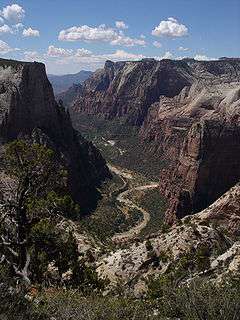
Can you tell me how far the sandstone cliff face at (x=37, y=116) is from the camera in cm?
10306

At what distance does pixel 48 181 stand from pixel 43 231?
3472 millimetres

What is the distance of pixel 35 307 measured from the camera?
71.5 feet

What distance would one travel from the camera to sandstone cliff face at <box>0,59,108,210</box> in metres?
103

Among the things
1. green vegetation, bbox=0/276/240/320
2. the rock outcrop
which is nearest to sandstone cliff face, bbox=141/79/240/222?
the rock outcrop

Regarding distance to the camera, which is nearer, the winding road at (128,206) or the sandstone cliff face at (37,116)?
the winding road at (128,206)

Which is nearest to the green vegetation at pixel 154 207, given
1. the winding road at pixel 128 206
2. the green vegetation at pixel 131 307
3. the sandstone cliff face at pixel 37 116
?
the winding road at pixel 128 206

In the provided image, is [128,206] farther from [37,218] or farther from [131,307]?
[131,307]

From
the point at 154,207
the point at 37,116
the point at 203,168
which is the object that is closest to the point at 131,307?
the point at 203,168

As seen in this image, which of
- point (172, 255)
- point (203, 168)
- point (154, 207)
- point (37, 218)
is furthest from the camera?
point (154, 207)

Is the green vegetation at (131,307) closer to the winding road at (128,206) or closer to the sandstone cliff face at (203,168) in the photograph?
the winding road at (128,206)

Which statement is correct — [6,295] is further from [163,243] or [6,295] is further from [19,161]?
[163,243]

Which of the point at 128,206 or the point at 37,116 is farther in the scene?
the point at 128,206

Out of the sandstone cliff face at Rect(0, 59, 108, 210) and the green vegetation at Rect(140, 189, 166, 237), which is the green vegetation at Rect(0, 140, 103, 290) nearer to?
the green vegetation at Rect(140, 189, 166, 237)

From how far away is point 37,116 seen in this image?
355ft
